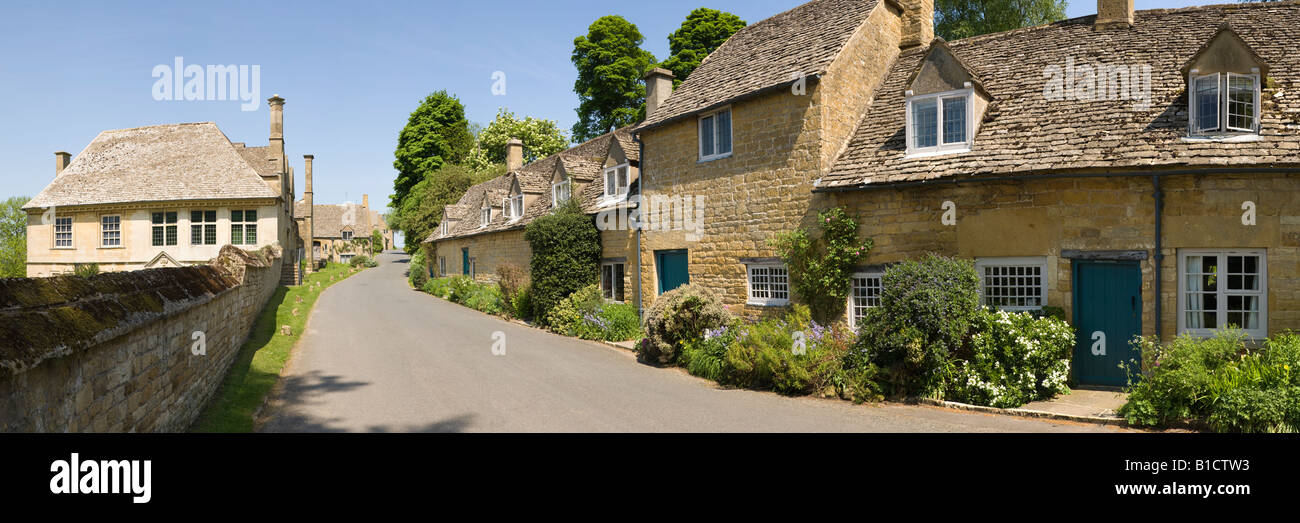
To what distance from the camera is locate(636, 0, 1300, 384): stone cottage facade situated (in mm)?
10773

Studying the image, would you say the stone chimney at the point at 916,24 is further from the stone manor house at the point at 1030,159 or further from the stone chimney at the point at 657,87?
the stone chimney at the point at 657,87

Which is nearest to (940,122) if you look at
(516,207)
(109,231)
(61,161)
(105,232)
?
(516,207)

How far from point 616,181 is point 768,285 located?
7.97m

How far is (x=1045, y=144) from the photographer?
39.5 ft

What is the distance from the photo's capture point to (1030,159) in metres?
11.8

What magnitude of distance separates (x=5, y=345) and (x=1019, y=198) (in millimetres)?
13156

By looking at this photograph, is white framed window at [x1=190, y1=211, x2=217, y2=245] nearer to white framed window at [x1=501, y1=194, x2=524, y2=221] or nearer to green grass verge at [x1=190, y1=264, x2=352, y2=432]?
green grass verge at [x1=190, y1=264, x2=352, y2=432]

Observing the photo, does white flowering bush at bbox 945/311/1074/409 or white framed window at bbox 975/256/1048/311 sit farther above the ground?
white framed window at bbox 975/256/1048/311

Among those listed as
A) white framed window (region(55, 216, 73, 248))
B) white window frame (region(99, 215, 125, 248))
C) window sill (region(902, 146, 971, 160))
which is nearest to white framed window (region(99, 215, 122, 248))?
white window frame (region(99, 215, 125, 248))

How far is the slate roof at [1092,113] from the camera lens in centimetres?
1106

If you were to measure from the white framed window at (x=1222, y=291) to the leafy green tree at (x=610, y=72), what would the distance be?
37410 mm

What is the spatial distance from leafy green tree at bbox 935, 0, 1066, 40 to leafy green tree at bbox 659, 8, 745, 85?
16131 millimetres

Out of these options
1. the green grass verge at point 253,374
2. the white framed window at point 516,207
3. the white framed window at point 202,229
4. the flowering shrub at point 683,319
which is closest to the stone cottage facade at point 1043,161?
the flowering shrub at point 683,319
